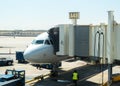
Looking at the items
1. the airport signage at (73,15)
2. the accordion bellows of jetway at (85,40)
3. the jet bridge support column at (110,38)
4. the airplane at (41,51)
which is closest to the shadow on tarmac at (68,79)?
the airplane at (41,51)

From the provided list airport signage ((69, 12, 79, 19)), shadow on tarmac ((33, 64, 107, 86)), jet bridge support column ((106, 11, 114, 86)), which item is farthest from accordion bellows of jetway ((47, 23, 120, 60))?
airport signage ((69, 12, 79, 19))

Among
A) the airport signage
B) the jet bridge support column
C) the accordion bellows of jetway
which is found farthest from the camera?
the airport signage

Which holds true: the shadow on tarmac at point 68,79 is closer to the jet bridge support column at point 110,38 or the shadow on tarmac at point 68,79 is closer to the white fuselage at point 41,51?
the white fuselage at point 41,51

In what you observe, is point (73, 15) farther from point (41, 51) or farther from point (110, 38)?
point (110, 38)

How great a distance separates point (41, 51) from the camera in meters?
33.1

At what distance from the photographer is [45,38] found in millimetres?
34250

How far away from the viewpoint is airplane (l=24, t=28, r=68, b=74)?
32750 mm

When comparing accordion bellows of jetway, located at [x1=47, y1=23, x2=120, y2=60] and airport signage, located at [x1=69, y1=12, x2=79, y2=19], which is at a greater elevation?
airport signage, located at [x1=69, y1=12, x2=79, y2=19]

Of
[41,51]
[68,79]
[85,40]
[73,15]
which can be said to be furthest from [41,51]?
[73,15]

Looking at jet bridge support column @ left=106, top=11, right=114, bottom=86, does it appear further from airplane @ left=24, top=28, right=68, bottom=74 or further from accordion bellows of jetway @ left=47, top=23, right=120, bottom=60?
airplane @ left=24, top=28, right=68, bottom=74

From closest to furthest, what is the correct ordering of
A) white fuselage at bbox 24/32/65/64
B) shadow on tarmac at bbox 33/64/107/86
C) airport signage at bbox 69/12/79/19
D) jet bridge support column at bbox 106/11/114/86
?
1. jet bridge support column at bbox 106/11/114/86
2. white fuselage at bbox 24/32/65/64
3. shadow on tarmac at bbox 33/64/107/86
4. airport signage at bbox 69/12/79/19

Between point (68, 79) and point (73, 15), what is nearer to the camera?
point (68, 79)

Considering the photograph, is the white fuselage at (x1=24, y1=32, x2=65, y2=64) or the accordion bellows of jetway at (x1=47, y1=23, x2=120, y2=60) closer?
the accordion bellows of jetway at (x1=47, y1=23, x2=120, y2=60)

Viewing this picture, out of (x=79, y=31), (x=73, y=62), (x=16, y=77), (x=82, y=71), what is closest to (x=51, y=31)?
(x=79, y=31)
